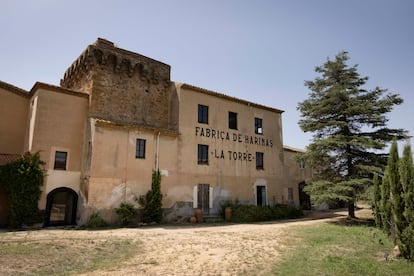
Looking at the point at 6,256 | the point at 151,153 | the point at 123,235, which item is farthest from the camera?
the point at 151,153

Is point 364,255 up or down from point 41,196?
down

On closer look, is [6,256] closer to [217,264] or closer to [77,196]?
[217,264]

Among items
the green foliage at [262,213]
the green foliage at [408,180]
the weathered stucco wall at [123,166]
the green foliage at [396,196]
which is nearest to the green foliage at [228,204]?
the green foliage at [262,213]

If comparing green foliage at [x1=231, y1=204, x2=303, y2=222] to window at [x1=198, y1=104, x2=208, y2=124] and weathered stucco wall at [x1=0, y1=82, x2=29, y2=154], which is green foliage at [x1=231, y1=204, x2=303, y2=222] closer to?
window at [x1=198, y1=104, x2=208, y2=124]

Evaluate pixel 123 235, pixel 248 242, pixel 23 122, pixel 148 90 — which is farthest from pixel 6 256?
pixel 148 90

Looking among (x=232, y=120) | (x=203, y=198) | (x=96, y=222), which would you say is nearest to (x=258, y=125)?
(x=232, y=120)

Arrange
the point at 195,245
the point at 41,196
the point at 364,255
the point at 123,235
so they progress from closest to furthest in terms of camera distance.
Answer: the point at 364,255, the point at 195,245, the point at 123,235, the point at 41,196

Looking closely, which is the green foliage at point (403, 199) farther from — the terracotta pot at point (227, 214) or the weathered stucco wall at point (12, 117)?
the weathered stucco wall at point (12, 117)

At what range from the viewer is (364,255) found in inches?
330

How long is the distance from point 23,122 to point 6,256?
1235 centimetres

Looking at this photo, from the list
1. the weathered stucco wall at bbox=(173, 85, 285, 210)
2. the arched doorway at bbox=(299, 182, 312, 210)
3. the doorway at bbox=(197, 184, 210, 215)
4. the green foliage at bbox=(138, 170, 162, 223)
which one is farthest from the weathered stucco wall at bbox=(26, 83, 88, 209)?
the arched doorway at bbox=(299, 182, 312, 210)

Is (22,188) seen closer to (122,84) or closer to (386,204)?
(122,84)

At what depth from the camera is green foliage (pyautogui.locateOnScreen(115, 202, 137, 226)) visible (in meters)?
15.1

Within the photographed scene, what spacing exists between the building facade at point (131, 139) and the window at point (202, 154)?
70 mm
